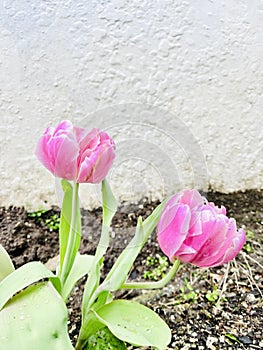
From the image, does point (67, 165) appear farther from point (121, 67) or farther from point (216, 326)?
point (121, 67)

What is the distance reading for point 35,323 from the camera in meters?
0.71

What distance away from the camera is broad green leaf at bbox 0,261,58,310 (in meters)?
0.73

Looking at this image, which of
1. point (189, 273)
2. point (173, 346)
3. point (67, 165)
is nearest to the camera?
point (67, 165)

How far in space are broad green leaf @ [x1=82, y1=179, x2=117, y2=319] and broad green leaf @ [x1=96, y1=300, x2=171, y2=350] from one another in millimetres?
35

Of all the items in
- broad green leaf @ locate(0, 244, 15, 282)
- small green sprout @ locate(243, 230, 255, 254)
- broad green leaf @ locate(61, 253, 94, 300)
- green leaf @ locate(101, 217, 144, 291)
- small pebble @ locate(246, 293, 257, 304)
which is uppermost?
green leaf @ locate(101, 217, 144, 291)

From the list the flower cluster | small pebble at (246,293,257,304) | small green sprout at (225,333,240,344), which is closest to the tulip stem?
the flower cluster

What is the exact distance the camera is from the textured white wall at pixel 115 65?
1.48 metres

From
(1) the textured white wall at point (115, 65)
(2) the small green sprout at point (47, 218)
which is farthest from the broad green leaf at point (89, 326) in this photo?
(1) the textured white wall at point (115, 65)

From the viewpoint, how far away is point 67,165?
2.23 feet

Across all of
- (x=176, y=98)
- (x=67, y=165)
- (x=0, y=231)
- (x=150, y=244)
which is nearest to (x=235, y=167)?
(x=176, y=98)

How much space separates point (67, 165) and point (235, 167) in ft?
3.19

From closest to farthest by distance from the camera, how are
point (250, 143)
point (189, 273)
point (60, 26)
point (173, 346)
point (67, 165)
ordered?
point (67, 165) → point (173, 346) → point (189, 273) → point (60, 26) → point (250, 143)

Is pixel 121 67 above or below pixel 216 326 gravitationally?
above

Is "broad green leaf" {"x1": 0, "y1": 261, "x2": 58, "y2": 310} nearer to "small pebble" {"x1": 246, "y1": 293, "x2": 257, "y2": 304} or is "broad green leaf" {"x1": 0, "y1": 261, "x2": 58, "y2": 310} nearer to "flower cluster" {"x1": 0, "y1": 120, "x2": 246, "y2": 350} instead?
"flower cluster" {"x1": 0, "y1": 120, "x2": 246, "y2": 350}
